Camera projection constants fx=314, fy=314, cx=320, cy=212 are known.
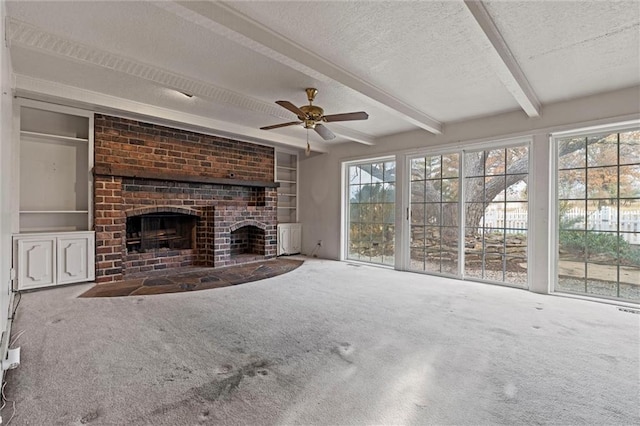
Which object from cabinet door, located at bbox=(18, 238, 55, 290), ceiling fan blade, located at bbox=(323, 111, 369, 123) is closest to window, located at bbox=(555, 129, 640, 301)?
ceiling fan blade, located at bbox=(323, 111, 369, 123)

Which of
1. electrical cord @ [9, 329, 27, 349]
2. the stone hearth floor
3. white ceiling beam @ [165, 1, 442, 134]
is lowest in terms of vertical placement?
electrical cord @ [9, 329, 27, 349]

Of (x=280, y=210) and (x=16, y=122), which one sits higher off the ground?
(x=16, y=122)

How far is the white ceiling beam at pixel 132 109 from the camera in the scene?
340 centimetres

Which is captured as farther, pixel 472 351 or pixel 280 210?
pixel 280 210

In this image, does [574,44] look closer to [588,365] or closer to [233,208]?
[588,365]

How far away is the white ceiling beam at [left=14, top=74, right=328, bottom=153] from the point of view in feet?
11.1

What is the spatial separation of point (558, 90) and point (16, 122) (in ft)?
20.6

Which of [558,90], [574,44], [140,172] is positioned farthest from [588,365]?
[140,172]

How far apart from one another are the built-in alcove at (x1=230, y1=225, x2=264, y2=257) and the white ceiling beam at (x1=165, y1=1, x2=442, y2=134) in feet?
12.9

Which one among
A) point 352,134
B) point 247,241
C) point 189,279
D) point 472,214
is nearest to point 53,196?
point 189,279

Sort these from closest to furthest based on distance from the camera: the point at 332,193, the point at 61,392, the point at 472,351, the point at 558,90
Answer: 1. the point at 61,392
2. the point at 472,351
3. the point at 558,90
4. the point at 332,193

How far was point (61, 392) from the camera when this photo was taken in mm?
1750

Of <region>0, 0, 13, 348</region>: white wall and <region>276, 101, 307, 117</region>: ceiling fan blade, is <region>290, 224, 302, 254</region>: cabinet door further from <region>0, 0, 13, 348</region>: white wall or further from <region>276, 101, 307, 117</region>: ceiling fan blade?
<region>0, 0, 13, 348</region>: white wall

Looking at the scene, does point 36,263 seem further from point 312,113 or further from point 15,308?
point 312,113
